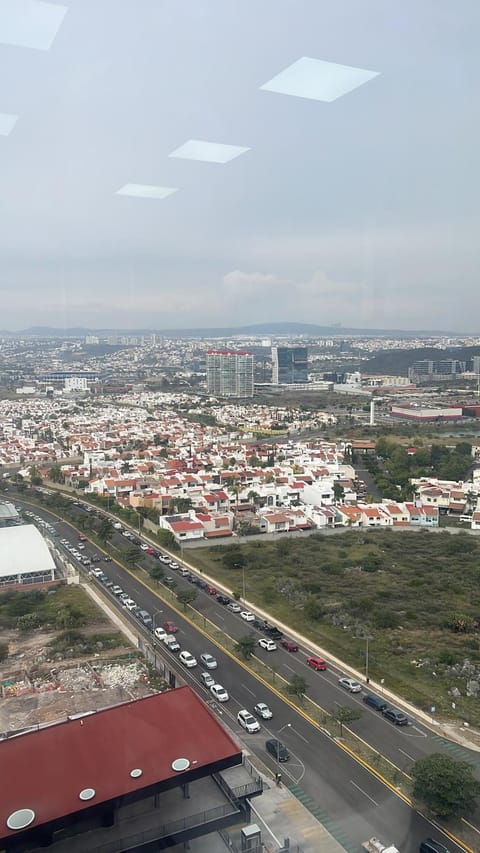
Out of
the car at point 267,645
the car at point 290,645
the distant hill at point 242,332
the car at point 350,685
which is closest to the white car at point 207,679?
the car at point 267,645

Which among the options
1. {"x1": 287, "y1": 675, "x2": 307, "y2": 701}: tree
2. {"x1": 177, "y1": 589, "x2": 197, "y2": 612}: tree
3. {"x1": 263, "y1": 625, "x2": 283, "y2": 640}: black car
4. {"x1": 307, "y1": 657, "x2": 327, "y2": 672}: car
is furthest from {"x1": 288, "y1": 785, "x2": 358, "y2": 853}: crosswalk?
{"x1": 177, "y1": 589, "x2": 197, "y2": 612}: tree

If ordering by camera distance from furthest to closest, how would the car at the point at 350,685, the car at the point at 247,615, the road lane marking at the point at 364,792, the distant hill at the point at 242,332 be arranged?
the distant hill at the point at 242,332 → the car at the point at 247,615 → the car at the point at 350,685 → the road lane marking at the point at 364,792

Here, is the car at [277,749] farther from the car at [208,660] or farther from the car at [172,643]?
the car at [172,643]

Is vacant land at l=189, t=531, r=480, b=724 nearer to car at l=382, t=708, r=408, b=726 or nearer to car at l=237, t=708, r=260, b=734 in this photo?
car at l=382, t=708, r=408, b=726

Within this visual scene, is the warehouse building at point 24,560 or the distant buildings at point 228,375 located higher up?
the distant buildings at point 228,375

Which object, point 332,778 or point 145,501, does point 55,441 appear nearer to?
point 145,501

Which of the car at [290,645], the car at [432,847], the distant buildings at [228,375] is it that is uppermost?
the distant buildings at [228,375]

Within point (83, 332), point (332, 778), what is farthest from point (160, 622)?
point (83, 332)

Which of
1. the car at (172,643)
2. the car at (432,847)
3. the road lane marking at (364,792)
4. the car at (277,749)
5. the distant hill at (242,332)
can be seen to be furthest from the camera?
the distant hill at (242,332)
